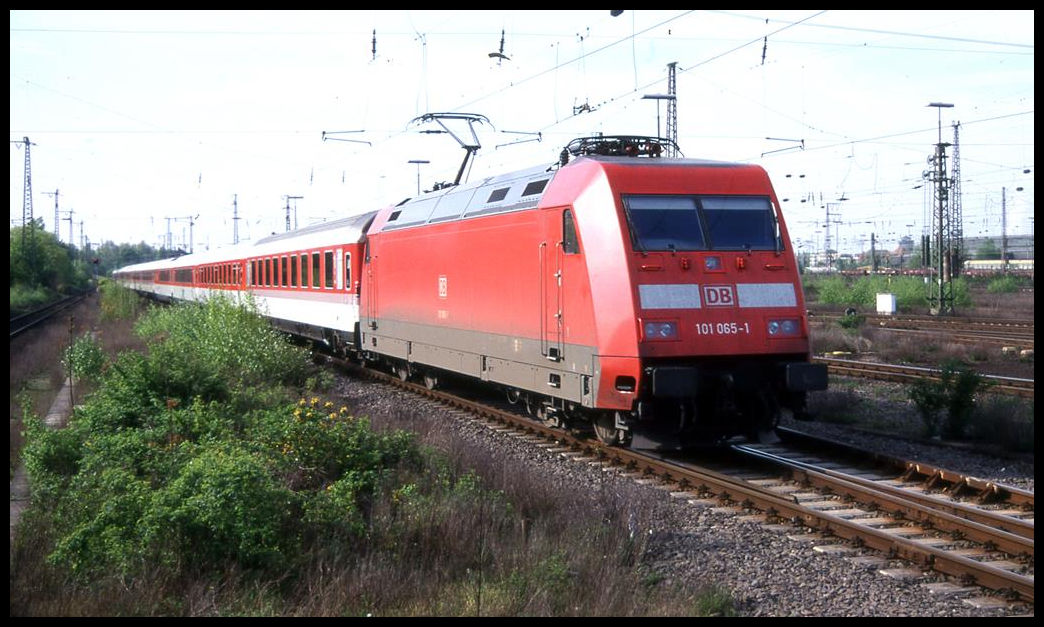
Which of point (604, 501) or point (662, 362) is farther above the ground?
point (662, 362)

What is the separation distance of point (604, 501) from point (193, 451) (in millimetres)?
3701

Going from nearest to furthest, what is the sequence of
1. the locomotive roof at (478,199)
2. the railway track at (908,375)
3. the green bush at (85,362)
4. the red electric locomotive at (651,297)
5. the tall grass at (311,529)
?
the tall grass at (311,529)
the red electric locomotive at (651,297)
the locomotive roof at (478,199)
the railway track at (908,375)
the green bush at (85,362)

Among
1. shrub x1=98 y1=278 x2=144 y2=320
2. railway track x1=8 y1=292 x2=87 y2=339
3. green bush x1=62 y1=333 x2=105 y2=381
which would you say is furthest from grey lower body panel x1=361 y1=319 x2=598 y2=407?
shrub x1=98 y1=278 x2=144 y2=320

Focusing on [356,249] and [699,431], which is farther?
[356,249]

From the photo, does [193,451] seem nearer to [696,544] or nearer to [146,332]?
[696,544]

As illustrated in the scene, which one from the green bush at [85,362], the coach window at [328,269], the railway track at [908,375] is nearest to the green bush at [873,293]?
the railway track at [908,375]

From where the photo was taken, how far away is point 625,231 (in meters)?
10.2

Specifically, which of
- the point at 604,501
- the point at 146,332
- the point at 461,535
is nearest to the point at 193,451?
the point at 461,535

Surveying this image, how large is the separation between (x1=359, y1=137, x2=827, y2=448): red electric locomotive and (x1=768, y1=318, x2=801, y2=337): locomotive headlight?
0.02 metres

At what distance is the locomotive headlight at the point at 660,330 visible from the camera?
9906 millimetres

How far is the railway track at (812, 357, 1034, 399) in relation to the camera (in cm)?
1606

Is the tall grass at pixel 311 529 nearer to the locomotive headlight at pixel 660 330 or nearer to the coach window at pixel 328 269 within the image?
the locomotive headlight at pixel 660 330

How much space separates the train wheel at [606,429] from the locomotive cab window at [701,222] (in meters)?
2.21

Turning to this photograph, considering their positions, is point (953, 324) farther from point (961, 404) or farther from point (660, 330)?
point (660, 330)
